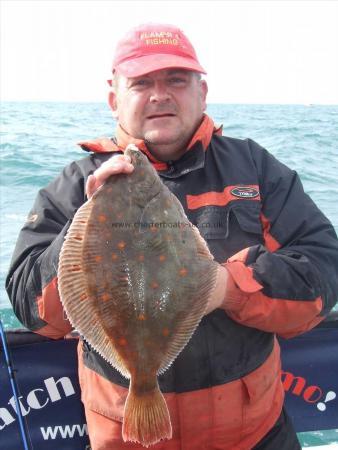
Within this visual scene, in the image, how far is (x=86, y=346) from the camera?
2479 mm

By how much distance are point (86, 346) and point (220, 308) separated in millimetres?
724

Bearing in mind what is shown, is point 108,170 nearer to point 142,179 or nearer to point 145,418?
point 142,179

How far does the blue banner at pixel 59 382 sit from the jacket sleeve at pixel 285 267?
2.98 feet

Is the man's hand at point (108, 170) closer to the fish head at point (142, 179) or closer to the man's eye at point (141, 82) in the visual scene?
the fish head at point (142, 179)

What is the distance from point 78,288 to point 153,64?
1253mm

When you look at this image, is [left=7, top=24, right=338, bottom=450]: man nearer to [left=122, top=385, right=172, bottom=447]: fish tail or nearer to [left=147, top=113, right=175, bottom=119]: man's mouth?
[left=147, top=113, right=175, bottom=119]: man's mouth

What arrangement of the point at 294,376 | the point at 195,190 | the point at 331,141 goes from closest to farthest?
1. the point at 195,190
2. the point at 294,376
3. the point at 331,141

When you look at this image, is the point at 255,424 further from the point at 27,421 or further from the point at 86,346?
the point at 27,421

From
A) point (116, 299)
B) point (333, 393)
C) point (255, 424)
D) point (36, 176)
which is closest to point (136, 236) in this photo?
point (116, 299)

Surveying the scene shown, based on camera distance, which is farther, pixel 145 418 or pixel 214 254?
pixel 214 254

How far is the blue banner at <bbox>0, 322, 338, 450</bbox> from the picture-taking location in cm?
307

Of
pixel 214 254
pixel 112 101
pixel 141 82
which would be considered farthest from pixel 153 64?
pixel 214 254

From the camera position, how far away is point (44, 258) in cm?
223

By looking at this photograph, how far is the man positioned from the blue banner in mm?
549
